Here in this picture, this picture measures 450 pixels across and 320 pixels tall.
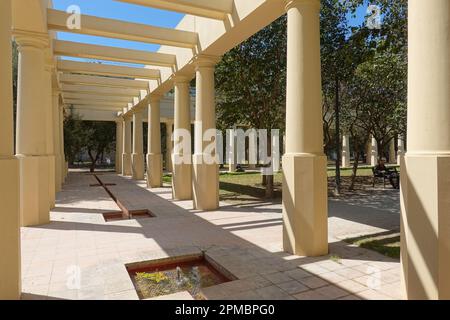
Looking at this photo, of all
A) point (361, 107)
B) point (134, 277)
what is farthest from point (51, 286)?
point (361, 107)

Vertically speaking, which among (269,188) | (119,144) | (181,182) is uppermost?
(119,144)

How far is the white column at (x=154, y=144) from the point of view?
17.2m

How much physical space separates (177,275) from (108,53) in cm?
907

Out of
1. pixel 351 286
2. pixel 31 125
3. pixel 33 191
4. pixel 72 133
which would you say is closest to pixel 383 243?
pixel 351 286

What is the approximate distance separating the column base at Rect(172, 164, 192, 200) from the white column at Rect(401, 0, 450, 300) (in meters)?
10.0

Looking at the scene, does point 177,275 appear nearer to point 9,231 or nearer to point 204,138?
point 9,231

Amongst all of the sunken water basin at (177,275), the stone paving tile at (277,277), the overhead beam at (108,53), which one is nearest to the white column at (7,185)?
the sunken water basin at (177,275)

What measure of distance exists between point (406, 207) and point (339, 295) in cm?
138

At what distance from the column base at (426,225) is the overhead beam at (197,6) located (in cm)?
615

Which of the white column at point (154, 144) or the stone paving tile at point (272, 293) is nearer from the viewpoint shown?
the stone paving tile at point (272, 293)

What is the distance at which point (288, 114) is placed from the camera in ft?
19.9

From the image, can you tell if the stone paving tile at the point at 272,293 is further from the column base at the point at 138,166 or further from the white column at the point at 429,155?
the column base at the point at 138,166

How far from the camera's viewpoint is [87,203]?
489 inches
